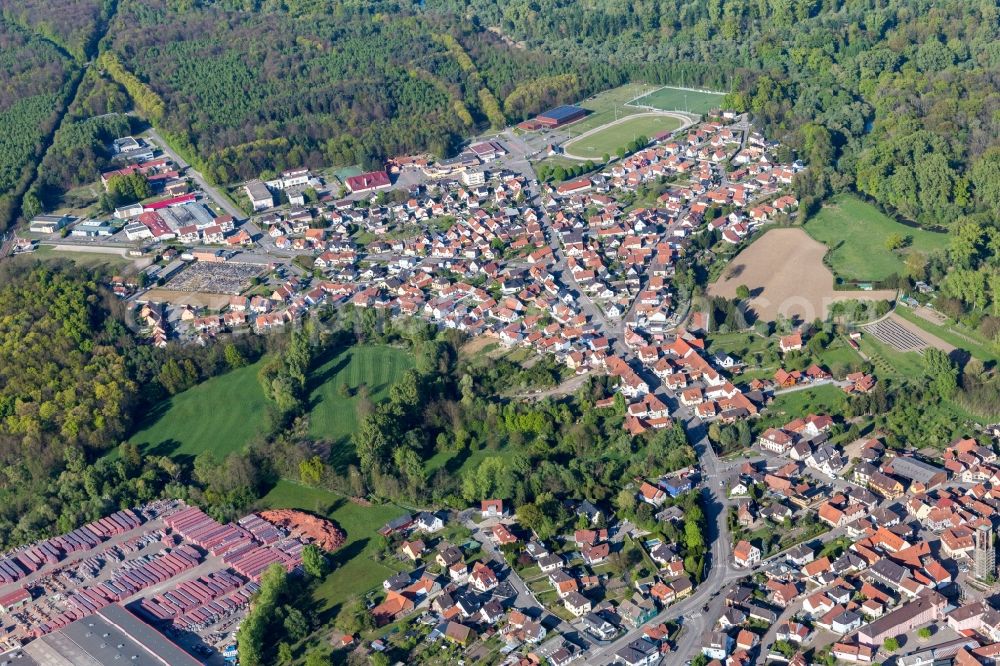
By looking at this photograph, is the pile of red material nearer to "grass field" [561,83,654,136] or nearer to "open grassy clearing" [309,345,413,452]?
"open grassy clearing" [309,345,413,452]

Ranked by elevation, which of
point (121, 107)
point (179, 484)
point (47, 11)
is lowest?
point (179, 484)

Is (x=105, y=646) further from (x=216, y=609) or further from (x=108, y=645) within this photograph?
(x=216, y=609)

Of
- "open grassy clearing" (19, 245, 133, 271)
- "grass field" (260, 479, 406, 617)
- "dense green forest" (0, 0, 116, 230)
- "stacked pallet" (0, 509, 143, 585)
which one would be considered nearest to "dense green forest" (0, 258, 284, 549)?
"stacked pallet" (0, 509, 143, 585)

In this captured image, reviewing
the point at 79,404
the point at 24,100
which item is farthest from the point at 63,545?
the point at 24,100

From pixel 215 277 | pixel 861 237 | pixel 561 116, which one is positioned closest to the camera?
pixel 861 237

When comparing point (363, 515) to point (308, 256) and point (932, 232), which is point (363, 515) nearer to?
point (308, 256)

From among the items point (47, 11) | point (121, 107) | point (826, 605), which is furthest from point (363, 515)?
point (47, 11)
